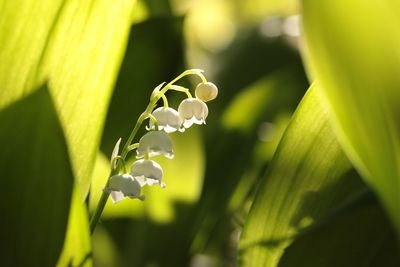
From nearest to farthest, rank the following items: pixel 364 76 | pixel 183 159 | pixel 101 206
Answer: pixel 364 76 → pixel 101 206 → pixel 183 159

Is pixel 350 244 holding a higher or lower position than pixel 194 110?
lower

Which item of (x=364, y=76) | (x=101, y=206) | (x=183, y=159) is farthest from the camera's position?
(x=183, y=159)

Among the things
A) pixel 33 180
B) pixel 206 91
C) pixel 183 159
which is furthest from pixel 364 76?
pixel 183 159

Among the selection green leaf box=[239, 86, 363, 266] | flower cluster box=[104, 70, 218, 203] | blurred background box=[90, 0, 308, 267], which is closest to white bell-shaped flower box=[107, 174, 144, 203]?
flower cluster box=[104, 70, 218, 203]

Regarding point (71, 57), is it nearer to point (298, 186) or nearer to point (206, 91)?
point (206, 91)

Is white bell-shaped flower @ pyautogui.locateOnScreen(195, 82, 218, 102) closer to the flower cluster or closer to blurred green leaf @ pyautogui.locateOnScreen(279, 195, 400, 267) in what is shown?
the flower cluster

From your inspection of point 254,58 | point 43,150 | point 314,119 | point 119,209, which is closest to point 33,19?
point 43,150

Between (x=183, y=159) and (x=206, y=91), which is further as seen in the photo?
(x=183, y=159)
